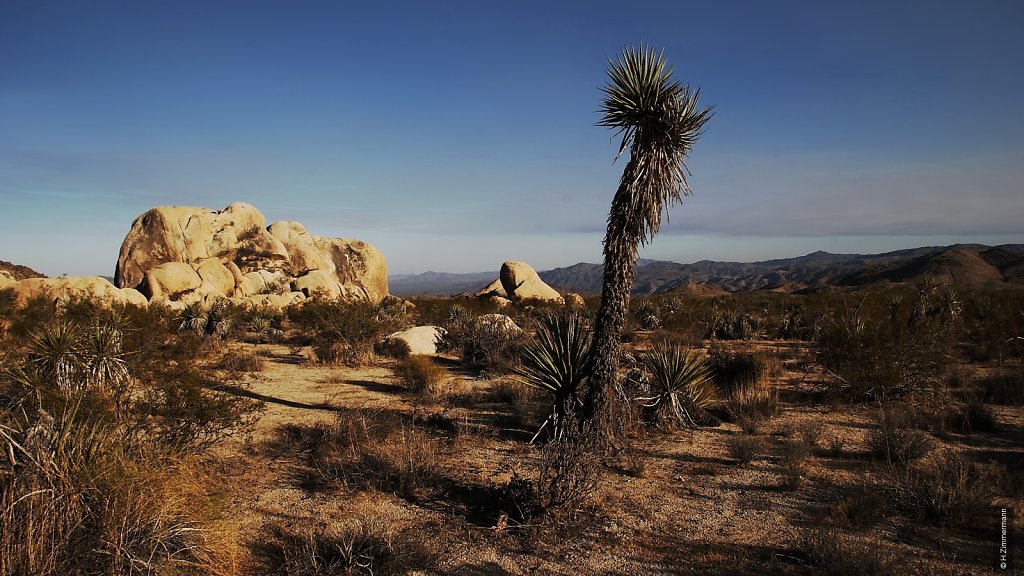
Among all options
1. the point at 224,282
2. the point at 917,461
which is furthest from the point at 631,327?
the point at 224,282

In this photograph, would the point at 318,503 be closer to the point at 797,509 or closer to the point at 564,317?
the point at 564,317

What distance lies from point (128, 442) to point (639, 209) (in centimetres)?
620

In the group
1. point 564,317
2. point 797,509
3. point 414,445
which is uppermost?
point 564,317

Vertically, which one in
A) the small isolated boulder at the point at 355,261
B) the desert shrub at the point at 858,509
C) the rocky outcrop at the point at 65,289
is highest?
the small isolated boulder at the point at 355,261

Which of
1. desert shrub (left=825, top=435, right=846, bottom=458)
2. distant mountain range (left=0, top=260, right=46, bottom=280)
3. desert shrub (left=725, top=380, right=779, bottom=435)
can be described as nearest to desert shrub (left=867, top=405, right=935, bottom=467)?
desert shrub (left=825, top=435, right=846, bottom=458)

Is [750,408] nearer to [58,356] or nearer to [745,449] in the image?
[745,449]

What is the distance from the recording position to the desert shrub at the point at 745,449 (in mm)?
6941

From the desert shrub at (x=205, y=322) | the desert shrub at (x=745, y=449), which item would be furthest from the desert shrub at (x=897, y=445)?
the desert shrub at (x=205, y=322)

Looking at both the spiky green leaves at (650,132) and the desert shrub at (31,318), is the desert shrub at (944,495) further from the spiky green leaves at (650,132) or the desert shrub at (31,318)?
the desert shrub at (31,318)

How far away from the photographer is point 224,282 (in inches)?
1352

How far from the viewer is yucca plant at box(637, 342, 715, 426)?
8.80m

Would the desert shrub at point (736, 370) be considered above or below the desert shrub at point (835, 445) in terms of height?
above

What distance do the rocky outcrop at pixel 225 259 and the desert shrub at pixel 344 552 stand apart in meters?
26.7

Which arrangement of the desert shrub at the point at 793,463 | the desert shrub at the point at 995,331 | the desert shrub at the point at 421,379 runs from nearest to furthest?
the desert shrub at the point at 793,463, the desert shrub at the point at 421,379, the desert shrub at the point at 995,331
